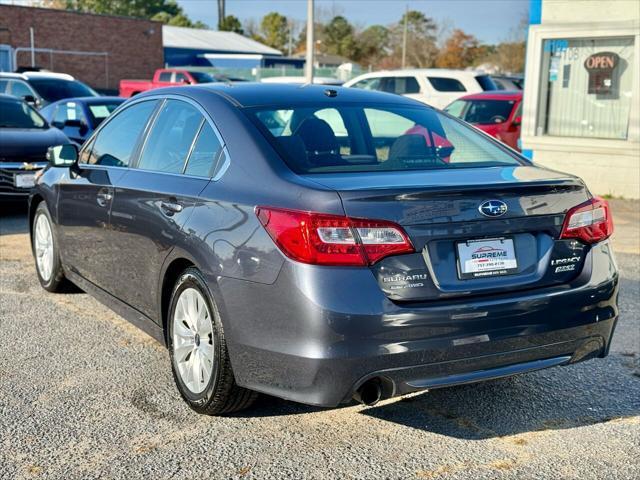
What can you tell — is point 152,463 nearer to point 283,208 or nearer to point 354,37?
point 283,208

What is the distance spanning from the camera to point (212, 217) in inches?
163

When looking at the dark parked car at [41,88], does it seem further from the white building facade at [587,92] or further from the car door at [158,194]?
the car door at [158,194]

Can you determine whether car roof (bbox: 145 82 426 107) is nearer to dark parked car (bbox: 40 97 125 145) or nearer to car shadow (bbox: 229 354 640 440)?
car shadow (bbox: 229 354 640 440)

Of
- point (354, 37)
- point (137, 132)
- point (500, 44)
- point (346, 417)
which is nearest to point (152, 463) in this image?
point (346, 417)

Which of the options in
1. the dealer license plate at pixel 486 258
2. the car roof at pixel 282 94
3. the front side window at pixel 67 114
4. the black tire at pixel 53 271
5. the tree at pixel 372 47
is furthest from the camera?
the tree at pixel 372 47

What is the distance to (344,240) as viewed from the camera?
3576 mm

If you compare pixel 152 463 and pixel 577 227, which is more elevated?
pixel 577 227

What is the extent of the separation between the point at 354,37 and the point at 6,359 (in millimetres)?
85748

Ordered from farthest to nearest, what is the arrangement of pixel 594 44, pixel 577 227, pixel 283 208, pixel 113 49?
1. pixel 113 49
2. pixel 594 44
3. pixel 577 227
4. pixel 283 208

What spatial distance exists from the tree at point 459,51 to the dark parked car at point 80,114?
62566 mm

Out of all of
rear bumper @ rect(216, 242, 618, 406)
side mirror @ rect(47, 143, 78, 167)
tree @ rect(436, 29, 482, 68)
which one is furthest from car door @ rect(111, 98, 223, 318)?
tree @ rect(436, 29, 482, 68)

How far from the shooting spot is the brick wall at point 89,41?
4350 cm

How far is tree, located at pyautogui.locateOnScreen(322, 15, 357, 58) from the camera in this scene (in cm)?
8525

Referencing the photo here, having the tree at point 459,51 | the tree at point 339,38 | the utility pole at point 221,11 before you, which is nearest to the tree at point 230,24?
the utility pole at point 221,11
